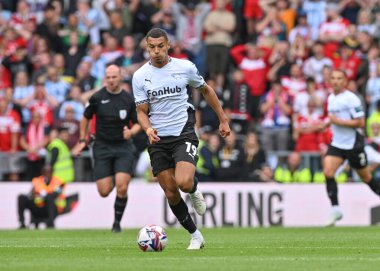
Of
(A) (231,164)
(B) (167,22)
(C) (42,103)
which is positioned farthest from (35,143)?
(B) (167,22)

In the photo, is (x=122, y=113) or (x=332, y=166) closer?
(x=122, y=113)

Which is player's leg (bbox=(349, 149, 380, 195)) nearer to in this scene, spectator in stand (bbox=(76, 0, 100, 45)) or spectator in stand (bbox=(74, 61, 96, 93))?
spectator in stand (bbox=(74, 61, 96, 93))

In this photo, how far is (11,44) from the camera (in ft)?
90.6

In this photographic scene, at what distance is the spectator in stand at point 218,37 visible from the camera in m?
27.5

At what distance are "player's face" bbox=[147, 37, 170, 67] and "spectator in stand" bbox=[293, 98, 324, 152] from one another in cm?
1207

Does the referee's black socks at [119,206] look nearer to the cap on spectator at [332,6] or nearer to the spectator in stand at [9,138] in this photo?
the spectator in stand at [9,138]

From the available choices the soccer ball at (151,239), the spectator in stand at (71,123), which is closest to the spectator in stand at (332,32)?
the spectator in stand at (71,123)

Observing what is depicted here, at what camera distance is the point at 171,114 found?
13.6 m

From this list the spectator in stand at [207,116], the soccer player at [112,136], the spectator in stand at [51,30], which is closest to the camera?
the soccer player at [112,136]

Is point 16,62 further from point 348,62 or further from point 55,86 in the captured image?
point 348,62

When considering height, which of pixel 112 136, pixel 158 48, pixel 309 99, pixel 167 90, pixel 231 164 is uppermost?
pixel 158 48

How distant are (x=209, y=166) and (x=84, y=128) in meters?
6.17

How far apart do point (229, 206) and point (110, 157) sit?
5.32 metres

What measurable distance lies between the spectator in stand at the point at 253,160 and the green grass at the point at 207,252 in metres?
5.81
